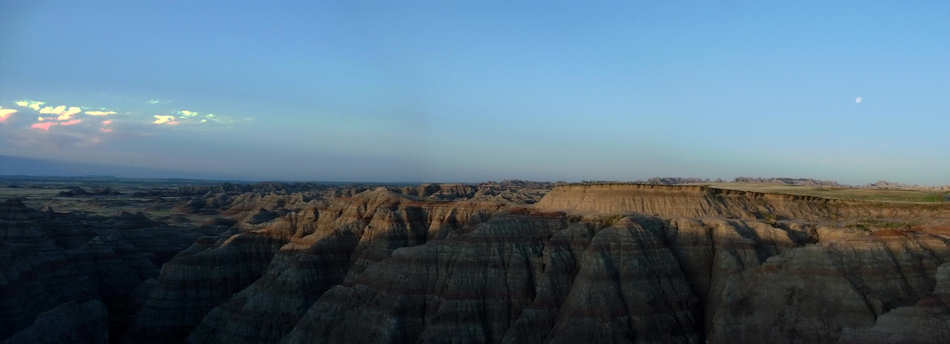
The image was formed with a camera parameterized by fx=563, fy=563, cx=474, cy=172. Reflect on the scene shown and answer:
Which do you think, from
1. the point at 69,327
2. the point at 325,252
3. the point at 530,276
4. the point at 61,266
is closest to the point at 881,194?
the point at 530,276

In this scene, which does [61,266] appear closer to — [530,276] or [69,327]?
[69,327]

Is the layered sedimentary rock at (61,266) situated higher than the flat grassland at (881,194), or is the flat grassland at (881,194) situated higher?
the flat grassland at (881,194)

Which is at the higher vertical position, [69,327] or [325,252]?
[325,252]

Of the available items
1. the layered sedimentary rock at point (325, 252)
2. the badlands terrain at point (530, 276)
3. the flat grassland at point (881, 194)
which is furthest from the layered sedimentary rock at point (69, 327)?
the flat grassland at point (881, 194)

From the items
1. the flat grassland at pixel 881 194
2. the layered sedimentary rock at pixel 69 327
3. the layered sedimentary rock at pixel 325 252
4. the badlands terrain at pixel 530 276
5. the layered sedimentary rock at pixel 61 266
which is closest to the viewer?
the badlands terrain at pixel 530 276

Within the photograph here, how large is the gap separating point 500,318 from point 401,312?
7312 millimetres

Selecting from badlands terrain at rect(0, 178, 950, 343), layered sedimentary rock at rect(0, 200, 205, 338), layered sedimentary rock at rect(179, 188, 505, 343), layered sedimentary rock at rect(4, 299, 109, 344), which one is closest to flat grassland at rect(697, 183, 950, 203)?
badlands terrain at rect(0, 178, 950, 343)

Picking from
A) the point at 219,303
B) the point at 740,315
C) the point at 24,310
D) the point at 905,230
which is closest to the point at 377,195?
the point at 219,303

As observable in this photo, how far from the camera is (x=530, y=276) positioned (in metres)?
43.3

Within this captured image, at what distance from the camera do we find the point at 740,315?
35.1m

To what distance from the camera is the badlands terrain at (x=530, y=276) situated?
33812 mm

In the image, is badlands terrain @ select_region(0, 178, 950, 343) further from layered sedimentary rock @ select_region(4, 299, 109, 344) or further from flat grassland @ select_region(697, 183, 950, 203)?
flat grassland @ select_region(697, 183, 950, 203)

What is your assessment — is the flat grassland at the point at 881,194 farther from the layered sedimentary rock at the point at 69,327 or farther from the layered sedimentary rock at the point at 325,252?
the layered sedimentary rock at the point at 69,327

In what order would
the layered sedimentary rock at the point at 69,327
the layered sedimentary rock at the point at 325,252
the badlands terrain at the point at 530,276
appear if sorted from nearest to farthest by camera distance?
the badlands terrain at the point at 530,276 < the layered sedimentary rock at the point at 69,327 < the layered sedimentary rock at the point at 325,252
